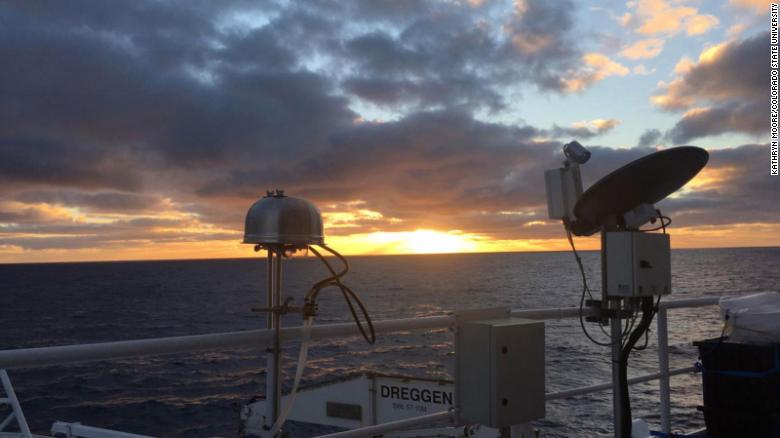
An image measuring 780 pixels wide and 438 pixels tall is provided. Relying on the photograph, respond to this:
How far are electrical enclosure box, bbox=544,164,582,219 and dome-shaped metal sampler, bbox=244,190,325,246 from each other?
1958 mm

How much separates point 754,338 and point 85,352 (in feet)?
16.6

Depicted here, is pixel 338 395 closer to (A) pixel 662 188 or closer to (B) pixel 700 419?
(A) pixel 662 188

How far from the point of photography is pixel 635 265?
3.98 m

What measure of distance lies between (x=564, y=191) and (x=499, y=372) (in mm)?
1515

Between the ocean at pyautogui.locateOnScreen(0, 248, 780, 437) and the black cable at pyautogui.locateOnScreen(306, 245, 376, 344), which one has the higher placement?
the black cable at pyautogui.locateOnScreen(306, 245, 376, 344)

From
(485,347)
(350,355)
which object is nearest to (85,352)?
(485,347)

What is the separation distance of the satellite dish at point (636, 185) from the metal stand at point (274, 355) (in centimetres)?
214

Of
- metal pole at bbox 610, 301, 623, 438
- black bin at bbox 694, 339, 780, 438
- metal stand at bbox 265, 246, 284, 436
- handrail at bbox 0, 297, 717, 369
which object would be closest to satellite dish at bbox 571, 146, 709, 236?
metal pole at bbox 610, 301, 623, 438

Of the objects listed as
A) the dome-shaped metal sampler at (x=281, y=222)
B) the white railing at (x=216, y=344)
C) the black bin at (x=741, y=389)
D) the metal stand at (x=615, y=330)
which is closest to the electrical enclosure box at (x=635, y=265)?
the metal stand at (x=615, y=330)

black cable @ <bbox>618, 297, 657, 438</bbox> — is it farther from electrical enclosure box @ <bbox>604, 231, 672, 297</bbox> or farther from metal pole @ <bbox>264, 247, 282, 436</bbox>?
metal pole @ <bbox>264, 247, 282, 436</bbox>

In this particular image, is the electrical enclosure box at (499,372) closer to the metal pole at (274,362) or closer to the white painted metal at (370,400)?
the metal pole at (274,362)

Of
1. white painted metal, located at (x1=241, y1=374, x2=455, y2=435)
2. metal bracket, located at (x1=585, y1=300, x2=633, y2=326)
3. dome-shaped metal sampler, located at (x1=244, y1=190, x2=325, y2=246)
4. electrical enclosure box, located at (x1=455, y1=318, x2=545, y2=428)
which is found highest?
dome-shaped metal sampler, located at (x1=244, y1=190, x2=325, y2=246)

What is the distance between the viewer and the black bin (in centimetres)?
489

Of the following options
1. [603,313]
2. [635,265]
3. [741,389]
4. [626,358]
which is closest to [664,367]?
[741,389]
